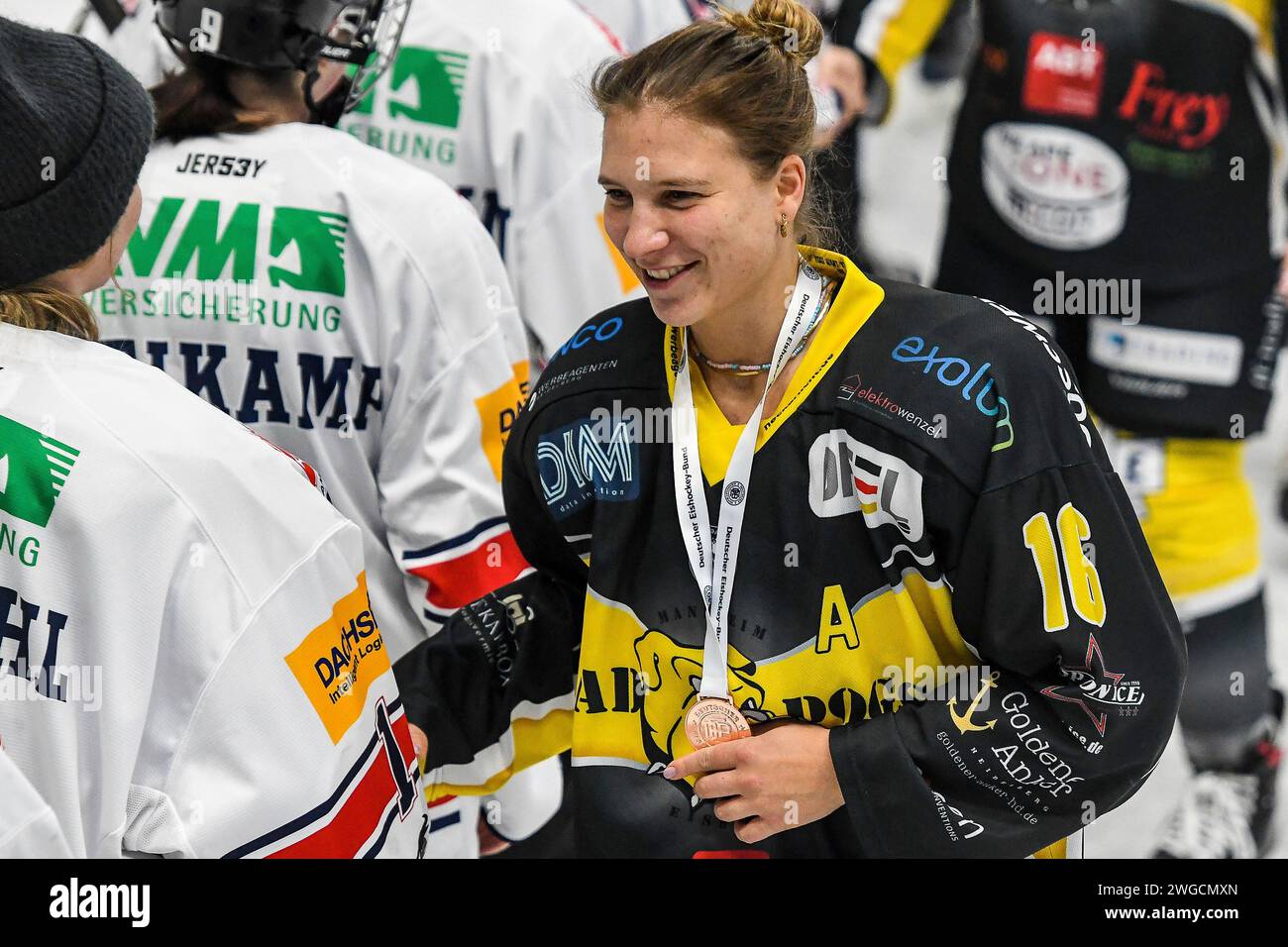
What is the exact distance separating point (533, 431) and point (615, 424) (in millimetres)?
129

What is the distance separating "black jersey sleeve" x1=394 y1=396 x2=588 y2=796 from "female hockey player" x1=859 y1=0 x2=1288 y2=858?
195cm

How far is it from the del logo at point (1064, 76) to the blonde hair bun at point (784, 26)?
196 centimetres

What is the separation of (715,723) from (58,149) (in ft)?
2.93

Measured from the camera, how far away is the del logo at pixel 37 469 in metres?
1.45

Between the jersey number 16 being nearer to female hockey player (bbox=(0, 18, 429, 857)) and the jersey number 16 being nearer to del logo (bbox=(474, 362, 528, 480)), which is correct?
female hockey player (bbox=(0, 18, 429, 857))

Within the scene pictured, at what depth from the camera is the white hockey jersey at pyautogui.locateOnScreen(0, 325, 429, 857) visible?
4.76 feet

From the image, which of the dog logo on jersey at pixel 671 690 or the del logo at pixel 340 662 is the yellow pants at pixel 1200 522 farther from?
the del logo at pixel 340 662

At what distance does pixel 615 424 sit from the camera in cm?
187

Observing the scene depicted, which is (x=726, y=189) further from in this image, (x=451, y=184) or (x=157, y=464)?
(x=451, y=184)

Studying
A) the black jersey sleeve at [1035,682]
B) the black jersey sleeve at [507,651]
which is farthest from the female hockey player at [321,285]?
the black jersey sleeve at [1035,682]

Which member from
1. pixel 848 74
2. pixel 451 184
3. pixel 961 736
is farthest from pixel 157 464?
pixel 848 74

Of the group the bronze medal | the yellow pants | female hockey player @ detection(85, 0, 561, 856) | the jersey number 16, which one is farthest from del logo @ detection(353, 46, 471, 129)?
the yellow pants

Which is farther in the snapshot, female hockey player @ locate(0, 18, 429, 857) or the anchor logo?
the anchor logo
